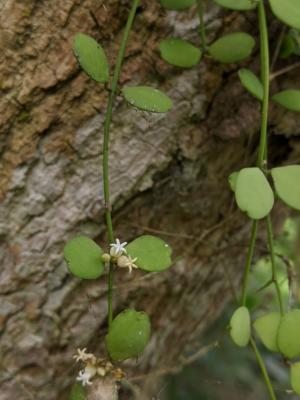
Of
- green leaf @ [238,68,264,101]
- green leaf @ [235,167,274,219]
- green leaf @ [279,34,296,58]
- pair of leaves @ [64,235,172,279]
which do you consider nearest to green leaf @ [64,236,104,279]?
pair of leaves @ [64,235,172,279]

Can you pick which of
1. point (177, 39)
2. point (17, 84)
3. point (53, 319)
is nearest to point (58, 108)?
point (17, 84)

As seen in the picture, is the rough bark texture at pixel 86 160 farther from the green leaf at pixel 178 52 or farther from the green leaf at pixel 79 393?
the green leaf at pixel 79 393

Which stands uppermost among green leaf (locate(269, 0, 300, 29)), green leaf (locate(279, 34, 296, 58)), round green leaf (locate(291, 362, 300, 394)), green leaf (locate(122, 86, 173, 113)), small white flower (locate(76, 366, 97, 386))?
green leaf (locate(279, 34, 296, 58))

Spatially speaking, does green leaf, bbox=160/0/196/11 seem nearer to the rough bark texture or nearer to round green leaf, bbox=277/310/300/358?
the rough bark texture

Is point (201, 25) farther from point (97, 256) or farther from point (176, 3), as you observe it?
point (97, 256)

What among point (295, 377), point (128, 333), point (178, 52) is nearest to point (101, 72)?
point (178, 52)

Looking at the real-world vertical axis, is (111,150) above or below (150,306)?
above

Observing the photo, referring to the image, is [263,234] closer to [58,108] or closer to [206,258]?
[206,258]
